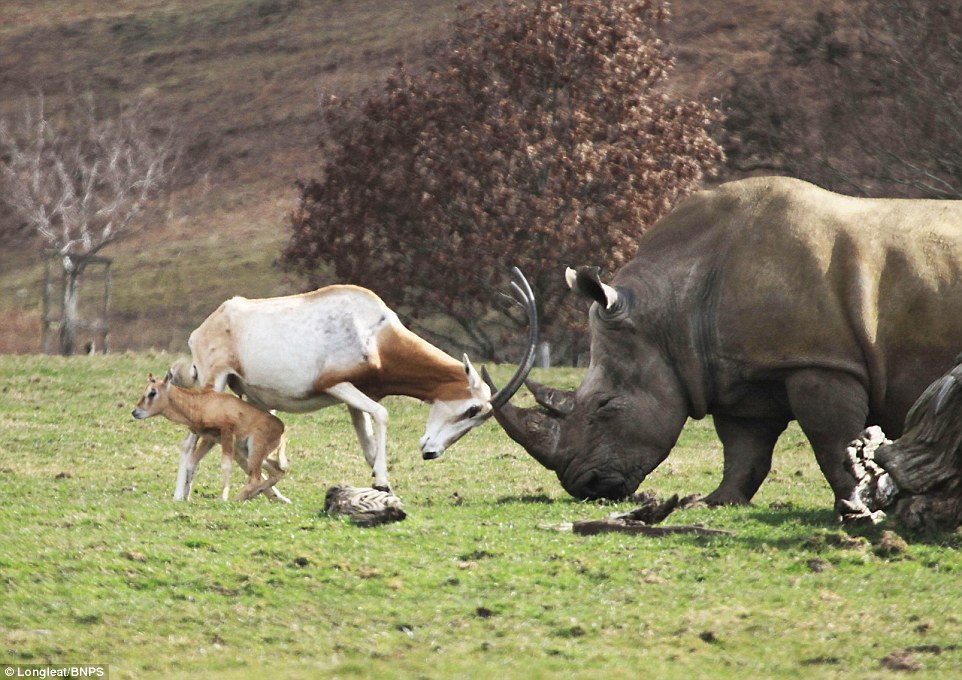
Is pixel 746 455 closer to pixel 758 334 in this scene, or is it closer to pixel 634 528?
pixel 758 334

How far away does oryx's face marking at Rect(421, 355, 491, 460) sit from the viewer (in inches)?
574

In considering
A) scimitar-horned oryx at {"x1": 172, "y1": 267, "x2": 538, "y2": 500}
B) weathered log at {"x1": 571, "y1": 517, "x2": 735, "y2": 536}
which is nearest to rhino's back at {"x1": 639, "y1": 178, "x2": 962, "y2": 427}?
weathered log at {"x1": 571, "y1": 517, "x2": 735, "y2": 536}

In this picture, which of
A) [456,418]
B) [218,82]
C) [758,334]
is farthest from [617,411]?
[218,82]

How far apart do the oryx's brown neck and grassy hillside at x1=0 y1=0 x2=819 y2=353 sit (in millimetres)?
32105

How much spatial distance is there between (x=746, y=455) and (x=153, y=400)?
528cm

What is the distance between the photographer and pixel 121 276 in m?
54.3

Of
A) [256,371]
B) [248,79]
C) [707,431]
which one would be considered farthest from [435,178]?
[248,79]

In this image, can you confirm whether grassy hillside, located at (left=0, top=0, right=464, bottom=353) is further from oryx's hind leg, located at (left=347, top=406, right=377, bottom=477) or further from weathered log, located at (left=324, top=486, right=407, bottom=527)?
weathered log, located at (left=324, top=486, right=407, bottom=527)

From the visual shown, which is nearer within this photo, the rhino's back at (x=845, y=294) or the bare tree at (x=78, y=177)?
the rhino's back at (x=845, y=294)

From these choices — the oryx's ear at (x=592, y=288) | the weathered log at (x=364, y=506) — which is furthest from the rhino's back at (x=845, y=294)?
the weathered log at (x=364, y=506)

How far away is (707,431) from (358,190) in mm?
13485

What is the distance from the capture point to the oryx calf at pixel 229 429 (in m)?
13.8

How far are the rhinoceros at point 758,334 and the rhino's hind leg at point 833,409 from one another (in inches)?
0.4

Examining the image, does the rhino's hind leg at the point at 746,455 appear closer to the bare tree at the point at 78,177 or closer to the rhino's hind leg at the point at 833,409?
the rhino's hind leg at the point at 833,409
